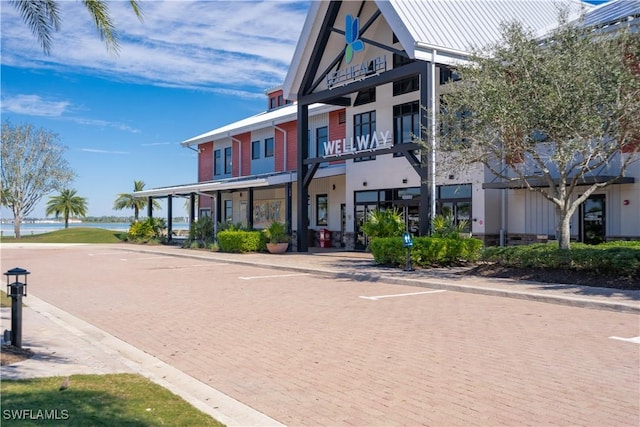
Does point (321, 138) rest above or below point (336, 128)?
below

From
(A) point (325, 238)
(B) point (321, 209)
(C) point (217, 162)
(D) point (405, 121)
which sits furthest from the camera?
(C) point (217, 162)

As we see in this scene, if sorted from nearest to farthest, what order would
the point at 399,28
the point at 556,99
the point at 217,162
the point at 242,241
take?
the point at 556,99 → the point at 399,28 → the point at 242,241 → the point at 217,162

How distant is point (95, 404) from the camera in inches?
199

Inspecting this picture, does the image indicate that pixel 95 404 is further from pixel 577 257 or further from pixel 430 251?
pixel 430 251

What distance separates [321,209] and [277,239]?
5.78 metres

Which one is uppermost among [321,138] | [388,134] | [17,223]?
[321,138]

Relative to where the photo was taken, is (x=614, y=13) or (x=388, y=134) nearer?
(x=614, y=13)

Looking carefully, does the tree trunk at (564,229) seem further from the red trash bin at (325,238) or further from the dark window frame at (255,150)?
the dark window frame at (255,150)

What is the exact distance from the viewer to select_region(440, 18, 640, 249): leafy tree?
1341 cm

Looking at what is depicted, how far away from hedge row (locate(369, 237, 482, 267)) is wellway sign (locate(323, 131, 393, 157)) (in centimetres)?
643

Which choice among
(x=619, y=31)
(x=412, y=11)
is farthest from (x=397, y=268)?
(x=412, y=11)

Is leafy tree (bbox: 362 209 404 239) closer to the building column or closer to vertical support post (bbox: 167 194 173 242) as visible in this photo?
the building column

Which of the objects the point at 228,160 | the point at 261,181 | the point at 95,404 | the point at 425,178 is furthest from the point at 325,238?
the point at 95,404

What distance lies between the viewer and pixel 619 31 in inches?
570
